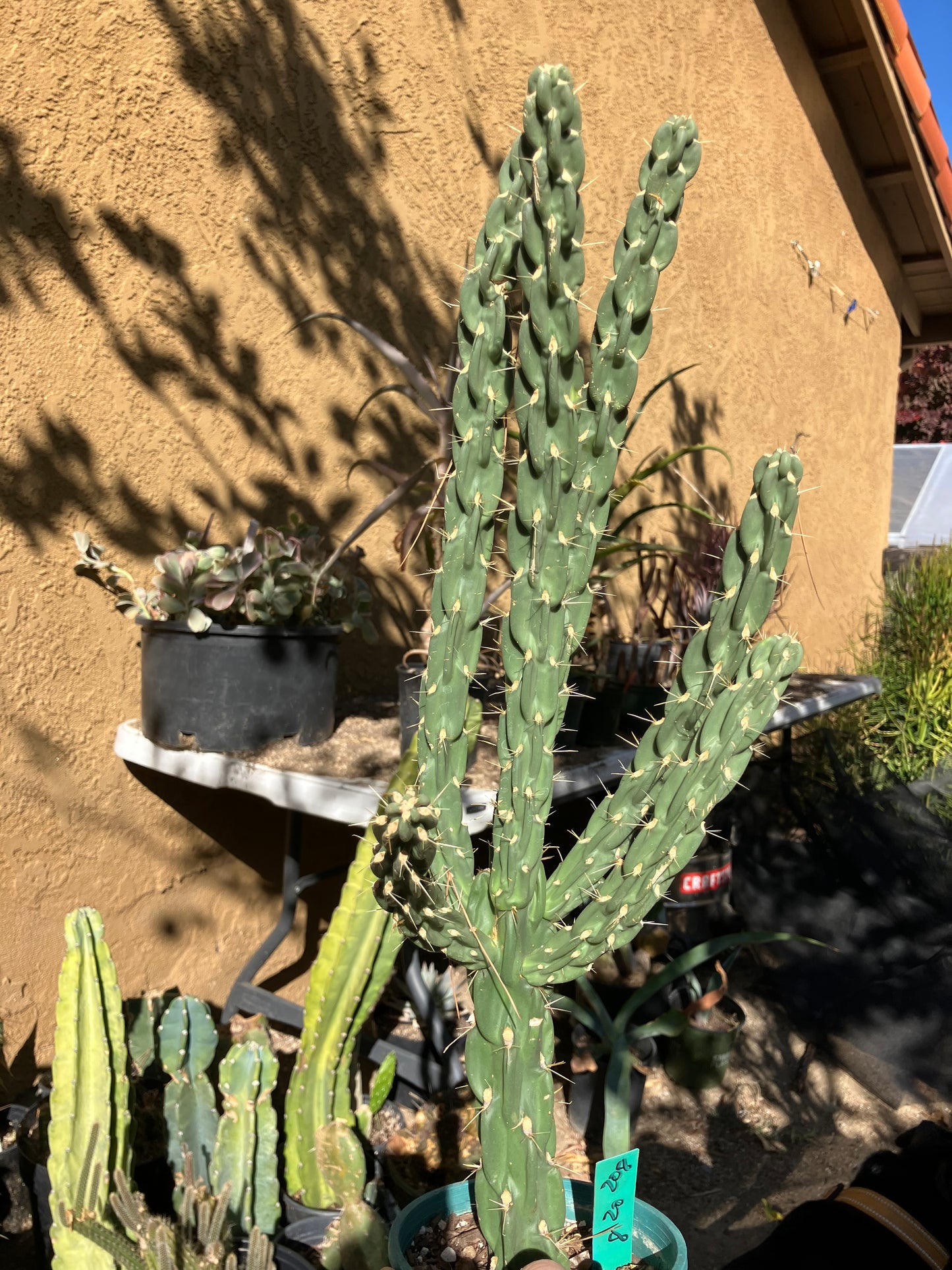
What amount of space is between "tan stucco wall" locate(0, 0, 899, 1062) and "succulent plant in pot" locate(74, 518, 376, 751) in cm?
27

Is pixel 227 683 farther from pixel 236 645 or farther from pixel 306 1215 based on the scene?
pixel 306 1215

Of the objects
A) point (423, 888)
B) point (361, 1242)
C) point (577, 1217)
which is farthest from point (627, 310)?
point (361, 1242)

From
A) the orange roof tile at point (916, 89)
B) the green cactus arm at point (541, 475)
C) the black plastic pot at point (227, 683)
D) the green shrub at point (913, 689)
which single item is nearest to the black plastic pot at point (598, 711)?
the black plastic pot at point (227, 683)

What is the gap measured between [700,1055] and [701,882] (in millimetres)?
700

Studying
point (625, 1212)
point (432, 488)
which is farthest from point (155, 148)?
point (625, 1212)

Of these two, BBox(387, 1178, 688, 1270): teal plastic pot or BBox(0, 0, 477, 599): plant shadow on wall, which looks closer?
BBox(387, 1178, 688, 1270): teal plastic pot

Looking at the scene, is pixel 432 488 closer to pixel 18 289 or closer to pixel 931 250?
pixel 18 289

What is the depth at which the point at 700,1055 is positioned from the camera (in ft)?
11.3

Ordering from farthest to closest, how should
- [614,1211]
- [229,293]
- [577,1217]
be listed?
[229,293], [577,1217], [614,1211]

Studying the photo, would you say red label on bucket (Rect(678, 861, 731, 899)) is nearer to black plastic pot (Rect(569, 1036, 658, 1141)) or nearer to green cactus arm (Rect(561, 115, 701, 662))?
black plastic pot (Rect(569, 1036, 658, 1141))

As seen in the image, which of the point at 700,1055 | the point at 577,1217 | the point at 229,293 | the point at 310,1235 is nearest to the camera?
the point at 577,1217

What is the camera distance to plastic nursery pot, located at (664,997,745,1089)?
3449 mm

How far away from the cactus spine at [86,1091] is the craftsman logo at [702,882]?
1.76 meters

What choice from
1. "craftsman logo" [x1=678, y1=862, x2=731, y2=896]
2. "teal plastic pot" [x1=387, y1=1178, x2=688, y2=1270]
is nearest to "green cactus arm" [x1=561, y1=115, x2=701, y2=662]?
"teal plastic pot" [x1=387, y1=1178, x2=688, y2=1270]
